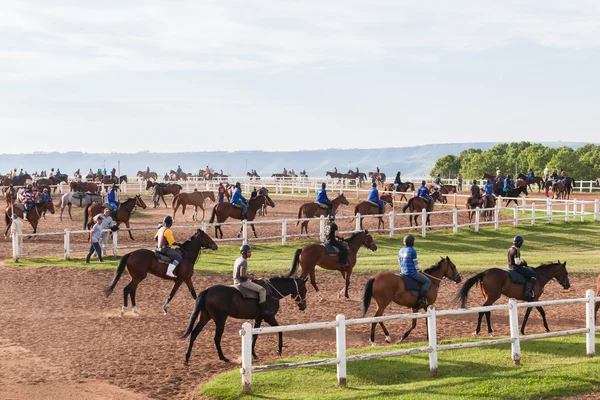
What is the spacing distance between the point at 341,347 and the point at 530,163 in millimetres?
73190

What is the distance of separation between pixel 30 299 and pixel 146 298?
3.11 m

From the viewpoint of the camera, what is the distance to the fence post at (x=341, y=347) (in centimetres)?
1209

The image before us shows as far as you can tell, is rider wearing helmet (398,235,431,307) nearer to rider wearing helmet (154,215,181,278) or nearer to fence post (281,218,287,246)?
rider wearing helmet (154,215,181,278)

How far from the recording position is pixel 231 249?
29.9m

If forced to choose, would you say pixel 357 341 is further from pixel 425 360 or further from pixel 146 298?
pixel 146 298

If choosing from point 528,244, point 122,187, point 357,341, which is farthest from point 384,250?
point 122,187

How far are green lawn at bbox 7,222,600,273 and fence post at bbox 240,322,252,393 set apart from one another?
11953mm

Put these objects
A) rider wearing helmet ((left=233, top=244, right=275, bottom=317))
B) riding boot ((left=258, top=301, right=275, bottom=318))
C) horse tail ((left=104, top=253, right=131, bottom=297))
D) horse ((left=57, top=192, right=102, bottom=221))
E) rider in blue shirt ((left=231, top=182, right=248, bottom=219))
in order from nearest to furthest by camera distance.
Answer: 1. rider wearing helmet ((left=233, top=244, right=275, bottom=317))
2. riding boot ((left=258, top=301, right=275, bottom=318))
3. horse tail ((left=104, top=253, right=131, bottom=297))
4. rider in blue shirt ((left=231, top=182, right=248, bottom=219))
5. horse ((left=57, top=192, right=102, bottom=221))

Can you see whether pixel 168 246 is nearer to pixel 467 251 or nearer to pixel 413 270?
pixel 413 270

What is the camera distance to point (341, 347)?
1214cm

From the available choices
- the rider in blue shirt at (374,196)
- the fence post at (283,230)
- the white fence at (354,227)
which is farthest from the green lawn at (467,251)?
the rider in blue shirt at (374,196)

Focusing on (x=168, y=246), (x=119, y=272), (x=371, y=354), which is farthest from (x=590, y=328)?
(x=119, y=272)

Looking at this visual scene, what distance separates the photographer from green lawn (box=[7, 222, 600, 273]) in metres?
25.4

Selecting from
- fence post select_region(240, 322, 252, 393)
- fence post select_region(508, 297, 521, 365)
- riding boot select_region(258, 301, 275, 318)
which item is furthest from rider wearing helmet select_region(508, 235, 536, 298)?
fence post select_region(240, 322, 252, 393)
